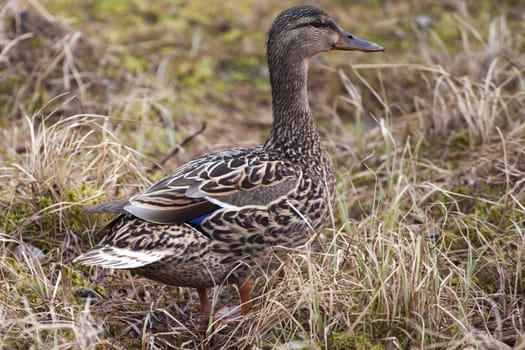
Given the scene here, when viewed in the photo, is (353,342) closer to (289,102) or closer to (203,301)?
(203,301)

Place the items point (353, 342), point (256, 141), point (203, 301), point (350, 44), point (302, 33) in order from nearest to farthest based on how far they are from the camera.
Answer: point (353, 342), point (203, 301), point (302, 33), point (350, 44), point (256, 141)

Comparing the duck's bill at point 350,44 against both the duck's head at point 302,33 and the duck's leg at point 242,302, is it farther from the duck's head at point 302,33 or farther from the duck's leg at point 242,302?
the duck's leg at point 242,302

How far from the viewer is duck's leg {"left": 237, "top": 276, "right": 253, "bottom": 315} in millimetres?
4184

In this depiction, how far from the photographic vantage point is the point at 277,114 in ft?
15.9

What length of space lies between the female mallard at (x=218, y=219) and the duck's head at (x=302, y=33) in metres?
0.60

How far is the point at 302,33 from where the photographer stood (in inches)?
188

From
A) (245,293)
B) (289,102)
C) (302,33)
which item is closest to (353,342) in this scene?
(245,293)

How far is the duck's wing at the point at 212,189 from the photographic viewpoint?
407 cm

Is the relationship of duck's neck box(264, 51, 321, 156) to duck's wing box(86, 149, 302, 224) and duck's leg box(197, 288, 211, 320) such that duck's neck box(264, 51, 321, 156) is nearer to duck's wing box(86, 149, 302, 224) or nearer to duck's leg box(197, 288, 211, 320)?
duck's wing box(86, 149, 302, 224)

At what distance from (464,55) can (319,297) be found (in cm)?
374

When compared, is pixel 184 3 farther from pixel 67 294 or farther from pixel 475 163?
pixel 67 294

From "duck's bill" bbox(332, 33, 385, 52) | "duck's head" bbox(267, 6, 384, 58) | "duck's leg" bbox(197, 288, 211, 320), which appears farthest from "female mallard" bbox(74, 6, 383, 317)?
"duck's bill" bbox(332, 33, 385, 52)

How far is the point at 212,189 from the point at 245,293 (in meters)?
0.53

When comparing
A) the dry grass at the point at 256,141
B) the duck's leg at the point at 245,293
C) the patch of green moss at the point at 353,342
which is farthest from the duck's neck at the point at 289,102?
the patch of green moss at the point at 353,342
